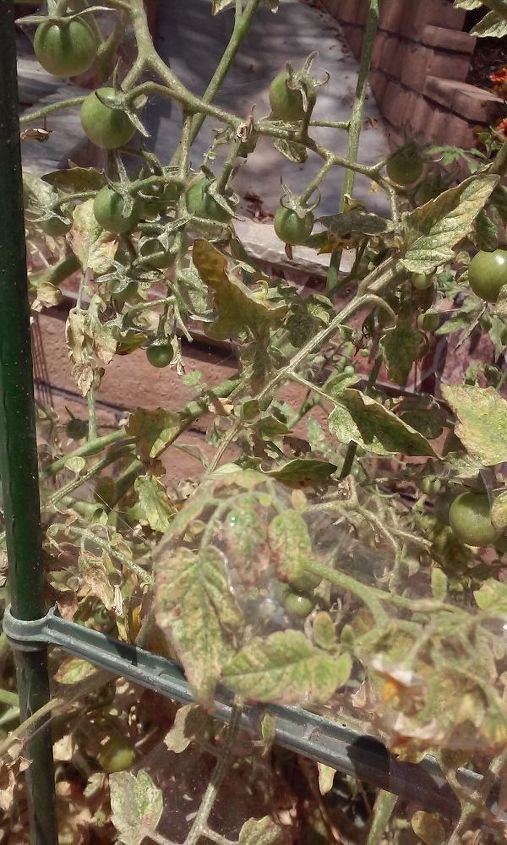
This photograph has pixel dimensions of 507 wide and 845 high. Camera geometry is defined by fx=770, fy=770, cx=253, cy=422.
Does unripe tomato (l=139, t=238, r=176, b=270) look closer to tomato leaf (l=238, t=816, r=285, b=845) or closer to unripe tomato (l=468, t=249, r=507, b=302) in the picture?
unripe tomato (l=468, t=249, r=507, b=302)

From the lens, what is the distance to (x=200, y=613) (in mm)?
413

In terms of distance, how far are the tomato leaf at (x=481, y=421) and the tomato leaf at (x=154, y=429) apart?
0.25 metres

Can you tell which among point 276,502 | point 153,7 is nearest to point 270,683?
point 276,502

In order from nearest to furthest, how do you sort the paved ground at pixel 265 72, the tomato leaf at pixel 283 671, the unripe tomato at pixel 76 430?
the tomato leaf at pixel 283 671, the unripe tomato at pixel 76 430, the paved ground at pixel 265 72

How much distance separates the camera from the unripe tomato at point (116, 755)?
2.77 ft

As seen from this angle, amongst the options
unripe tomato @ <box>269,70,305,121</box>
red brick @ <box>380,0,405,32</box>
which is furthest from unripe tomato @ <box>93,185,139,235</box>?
red brick @ <box>380,0,405,32</box>

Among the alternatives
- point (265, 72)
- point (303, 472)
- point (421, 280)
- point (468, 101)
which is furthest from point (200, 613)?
point (265, 72)

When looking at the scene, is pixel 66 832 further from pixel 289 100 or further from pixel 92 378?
pixel 289 100

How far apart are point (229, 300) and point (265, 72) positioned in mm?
2994

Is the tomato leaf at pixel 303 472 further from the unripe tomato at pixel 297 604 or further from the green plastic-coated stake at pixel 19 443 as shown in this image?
the green plastic-coated stake at pixel 19 443

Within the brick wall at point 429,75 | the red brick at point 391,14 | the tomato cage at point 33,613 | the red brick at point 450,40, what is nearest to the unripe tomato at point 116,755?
the tomato cage at point 33,613

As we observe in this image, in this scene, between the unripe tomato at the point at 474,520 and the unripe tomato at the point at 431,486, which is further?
the unripe tomato at the point at 431,486

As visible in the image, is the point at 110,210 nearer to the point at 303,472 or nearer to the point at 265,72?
the point at 303,472

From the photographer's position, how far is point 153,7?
282 centimetres
